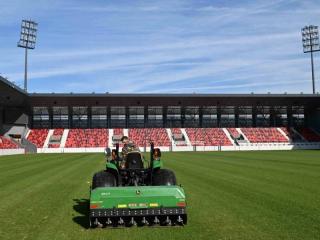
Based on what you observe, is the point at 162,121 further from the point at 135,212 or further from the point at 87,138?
the point at 135,212

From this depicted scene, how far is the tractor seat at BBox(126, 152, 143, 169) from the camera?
33.3 ft

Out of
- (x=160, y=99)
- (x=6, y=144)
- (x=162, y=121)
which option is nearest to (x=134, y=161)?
(x=6, y=144)

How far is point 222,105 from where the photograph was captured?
80688mm

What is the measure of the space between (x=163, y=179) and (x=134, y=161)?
781 mm

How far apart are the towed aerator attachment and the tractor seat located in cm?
153

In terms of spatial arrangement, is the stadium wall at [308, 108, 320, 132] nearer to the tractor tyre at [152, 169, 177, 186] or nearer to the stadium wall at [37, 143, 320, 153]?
the stadium wall at [37, 143, 320, 153]

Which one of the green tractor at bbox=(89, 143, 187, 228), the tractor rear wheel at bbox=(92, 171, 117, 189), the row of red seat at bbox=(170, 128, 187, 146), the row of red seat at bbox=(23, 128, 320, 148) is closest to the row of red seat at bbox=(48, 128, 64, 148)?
the row of red seat at bbox=(23, 128, 320, 148)

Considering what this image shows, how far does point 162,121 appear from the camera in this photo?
87.3 m

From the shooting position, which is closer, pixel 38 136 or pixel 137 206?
pixel 137 206

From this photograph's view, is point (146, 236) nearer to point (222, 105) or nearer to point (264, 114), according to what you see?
point (222, 105)

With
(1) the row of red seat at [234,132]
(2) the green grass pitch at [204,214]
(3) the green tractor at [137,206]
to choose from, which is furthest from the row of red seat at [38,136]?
(3) the green tractor at [137,206]

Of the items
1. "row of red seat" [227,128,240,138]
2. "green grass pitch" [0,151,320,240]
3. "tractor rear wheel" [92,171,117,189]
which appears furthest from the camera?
"row of red seat" [227,128,240,138]

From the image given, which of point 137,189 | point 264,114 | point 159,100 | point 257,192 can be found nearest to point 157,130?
point 159,100

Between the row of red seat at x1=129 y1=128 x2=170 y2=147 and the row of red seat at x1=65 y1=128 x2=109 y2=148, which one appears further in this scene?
the row of red seat at x1=129 y1=128 x2=170 y2=147
